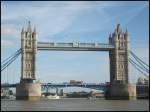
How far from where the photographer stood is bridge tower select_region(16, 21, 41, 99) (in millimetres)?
93500

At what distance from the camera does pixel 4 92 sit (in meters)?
135

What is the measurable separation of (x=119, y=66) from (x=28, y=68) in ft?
58.4

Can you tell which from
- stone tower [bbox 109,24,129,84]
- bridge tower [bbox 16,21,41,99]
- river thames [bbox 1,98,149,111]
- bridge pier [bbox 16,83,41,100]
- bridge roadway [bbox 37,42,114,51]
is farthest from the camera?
stone tower [bbox 109,24,129,84]

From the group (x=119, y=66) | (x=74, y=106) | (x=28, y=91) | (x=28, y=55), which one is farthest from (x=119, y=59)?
(x=74, y=106)

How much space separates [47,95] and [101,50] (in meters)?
32.5

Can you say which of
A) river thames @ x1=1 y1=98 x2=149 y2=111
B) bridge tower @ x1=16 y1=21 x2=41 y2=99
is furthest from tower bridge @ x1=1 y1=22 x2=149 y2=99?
river thames @ x1=1 y1=98 x2=149 y2=111

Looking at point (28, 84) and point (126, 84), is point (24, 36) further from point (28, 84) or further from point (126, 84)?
point (126, 84)

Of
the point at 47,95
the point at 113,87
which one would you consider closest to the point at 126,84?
the point at 113,87

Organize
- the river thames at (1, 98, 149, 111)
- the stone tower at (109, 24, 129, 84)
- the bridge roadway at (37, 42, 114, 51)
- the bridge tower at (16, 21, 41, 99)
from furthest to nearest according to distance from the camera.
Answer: the stone tower at (109, 24, 129, 84) < the bridge roadway at (37, 42, 114, 51) < the bridge tower at (16, 21, 41, 99) < the river thames at (1, 98, 149, 111)

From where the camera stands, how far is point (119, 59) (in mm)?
104375

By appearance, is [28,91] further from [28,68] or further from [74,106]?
[74,106]

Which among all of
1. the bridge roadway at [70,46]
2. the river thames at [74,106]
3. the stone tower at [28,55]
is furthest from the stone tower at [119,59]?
the river thames at [74,106]

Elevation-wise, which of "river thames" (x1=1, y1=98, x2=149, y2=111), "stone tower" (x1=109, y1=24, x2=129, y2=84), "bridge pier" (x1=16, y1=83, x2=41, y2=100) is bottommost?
"river thames" (x1=1, y1=98, x2=149, y2=111)

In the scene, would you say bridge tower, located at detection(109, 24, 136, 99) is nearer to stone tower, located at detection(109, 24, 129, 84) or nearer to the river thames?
stone tower, located at detection(109, 24, 129, 84)
